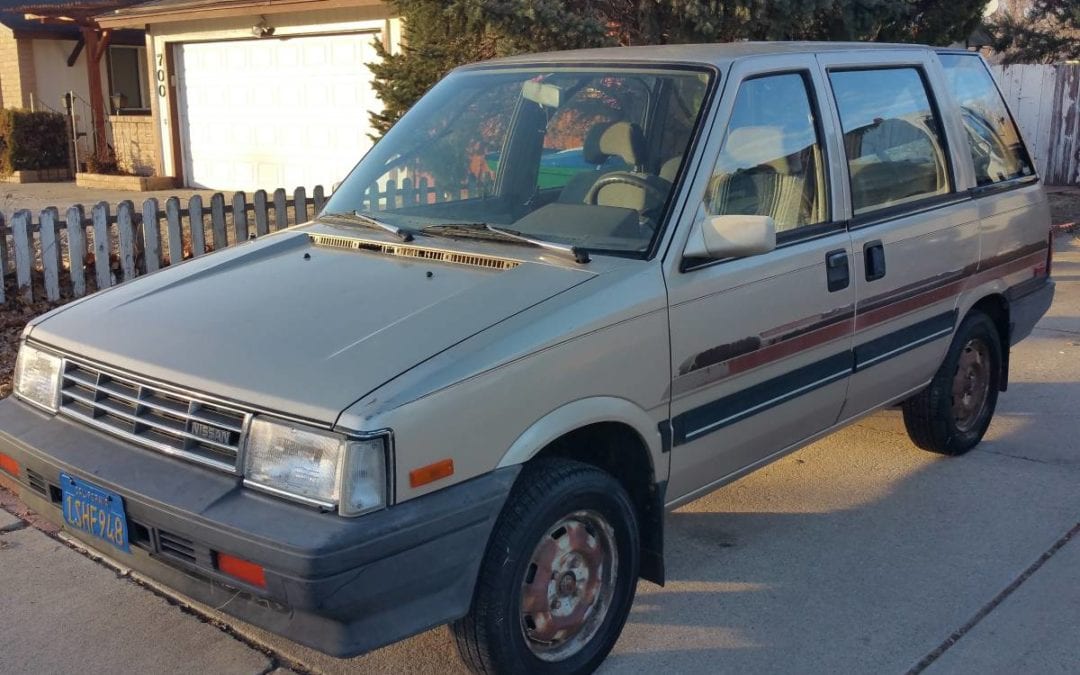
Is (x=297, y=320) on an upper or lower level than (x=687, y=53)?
lower

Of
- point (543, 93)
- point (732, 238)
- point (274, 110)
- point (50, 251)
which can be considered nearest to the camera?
point (732, 238)

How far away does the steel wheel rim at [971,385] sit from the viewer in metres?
5.40

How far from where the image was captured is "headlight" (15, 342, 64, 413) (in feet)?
11.5

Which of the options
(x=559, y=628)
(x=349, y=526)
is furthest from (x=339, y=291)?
(x=559, y=628)

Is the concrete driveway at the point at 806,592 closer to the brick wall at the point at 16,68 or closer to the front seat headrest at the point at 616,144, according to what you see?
the front seat headrest at the point at 616,144

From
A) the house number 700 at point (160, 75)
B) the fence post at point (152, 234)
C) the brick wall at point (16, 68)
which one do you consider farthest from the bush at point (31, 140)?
the fence post at point (152, 234)

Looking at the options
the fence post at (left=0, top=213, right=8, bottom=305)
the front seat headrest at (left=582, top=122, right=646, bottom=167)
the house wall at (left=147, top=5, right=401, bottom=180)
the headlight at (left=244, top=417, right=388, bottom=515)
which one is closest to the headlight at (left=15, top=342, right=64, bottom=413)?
the headlight at (left=244, top=417, right=388, bottom=515)

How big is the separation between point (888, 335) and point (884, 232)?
0.44 m

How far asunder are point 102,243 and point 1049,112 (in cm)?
1388

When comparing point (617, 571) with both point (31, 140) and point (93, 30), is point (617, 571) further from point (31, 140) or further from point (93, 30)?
point (93, 30)

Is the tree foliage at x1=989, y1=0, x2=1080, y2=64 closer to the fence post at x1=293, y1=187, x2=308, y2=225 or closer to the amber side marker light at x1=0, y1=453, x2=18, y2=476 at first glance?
the fence post at x1=293, y1=187, x2=308, y2=225

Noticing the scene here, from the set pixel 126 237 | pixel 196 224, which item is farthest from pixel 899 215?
pixel 126 237

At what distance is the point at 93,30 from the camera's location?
19.2m

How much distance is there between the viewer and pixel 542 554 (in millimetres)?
3270
